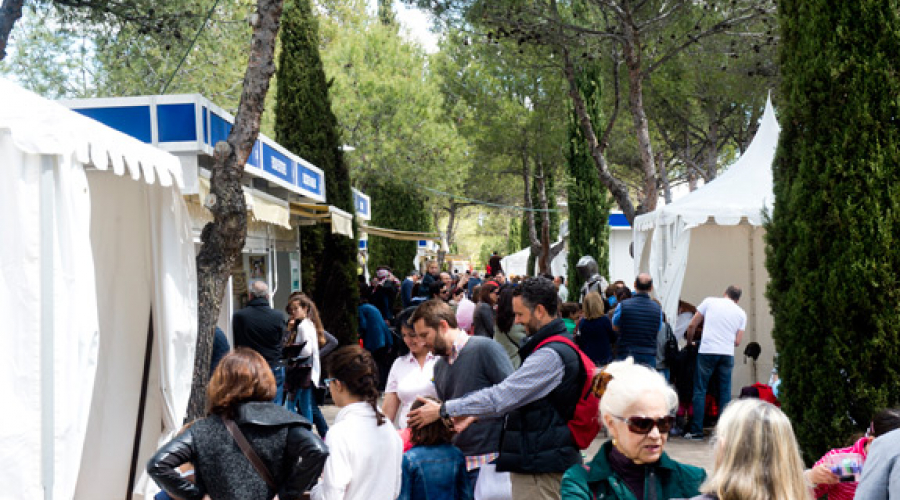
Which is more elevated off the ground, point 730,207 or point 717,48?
point 717,48

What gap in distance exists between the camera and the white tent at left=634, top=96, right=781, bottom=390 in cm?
1116

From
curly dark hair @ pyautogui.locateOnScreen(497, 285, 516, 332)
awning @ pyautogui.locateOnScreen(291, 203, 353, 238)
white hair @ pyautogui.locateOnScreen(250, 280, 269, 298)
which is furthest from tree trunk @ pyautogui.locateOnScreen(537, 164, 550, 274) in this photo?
curly dark hair @ pyautogui.locateOnScreen(497, 285, 516, 332)

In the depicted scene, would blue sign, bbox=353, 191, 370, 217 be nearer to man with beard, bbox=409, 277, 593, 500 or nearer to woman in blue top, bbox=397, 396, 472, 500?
woman in blue top, bbox=397, 396, 472, 500

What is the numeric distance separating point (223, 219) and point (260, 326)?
6.96ft

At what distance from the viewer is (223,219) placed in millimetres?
6656

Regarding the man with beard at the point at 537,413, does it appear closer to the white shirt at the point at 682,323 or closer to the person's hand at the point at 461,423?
the person's hand at the point at 461,423

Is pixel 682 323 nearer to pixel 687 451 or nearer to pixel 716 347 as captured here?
pixel 716 347

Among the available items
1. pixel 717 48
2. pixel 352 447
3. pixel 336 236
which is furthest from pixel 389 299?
pixel 352 447

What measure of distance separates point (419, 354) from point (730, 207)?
667 cm

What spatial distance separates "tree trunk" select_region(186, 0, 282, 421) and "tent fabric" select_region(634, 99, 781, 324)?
6.11m

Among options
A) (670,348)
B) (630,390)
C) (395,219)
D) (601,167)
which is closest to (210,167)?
(670,348)

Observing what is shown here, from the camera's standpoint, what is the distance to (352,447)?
3.92m

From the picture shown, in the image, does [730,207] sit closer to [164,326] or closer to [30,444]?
[164,326]

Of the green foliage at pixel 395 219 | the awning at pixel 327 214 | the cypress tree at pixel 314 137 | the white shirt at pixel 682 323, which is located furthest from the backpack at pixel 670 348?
the green foliage at pixel 395 219
